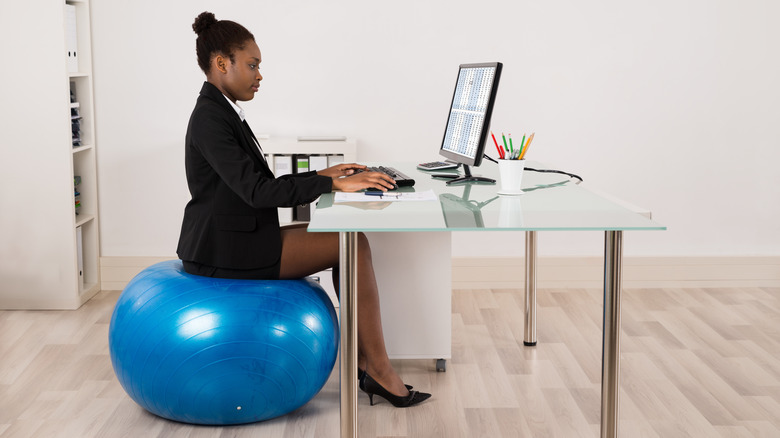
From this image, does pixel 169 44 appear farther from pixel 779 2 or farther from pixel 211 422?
pixel 779 2

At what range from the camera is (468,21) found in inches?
157

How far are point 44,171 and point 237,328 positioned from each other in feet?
5.82

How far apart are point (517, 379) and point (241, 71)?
1386 millimetres

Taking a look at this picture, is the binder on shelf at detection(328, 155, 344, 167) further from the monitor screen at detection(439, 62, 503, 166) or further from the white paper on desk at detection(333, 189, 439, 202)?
the white paper on desk at detection(333, 189, 439, 202)

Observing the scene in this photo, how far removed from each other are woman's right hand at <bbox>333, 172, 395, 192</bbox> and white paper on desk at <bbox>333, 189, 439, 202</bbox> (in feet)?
0.07

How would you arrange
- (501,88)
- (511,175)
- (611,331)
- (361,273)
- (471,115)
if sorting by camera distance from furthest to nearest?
(501,88), (471,115), (361,273), (511,175), (611,331)

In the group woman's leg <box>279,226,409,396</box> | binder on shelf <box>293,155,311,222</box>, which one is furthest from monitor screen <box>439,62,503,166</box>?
binder on shelf <box>293,155,311,222</box>

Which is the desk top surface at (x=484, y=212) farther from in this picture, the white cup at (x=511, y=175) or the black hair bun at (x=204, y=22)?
the black hair bun at (x=204, y=22)

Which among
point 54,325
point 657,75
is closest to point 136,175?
point 54,325

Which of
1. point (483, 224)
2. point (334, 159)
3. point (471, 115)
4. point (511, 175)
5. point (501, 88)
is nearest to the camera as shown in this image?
point (483, 224)

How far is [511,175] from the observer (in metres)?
2.50

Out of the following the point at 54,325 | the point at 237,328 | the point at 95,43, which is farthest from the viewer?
the point at 95,43

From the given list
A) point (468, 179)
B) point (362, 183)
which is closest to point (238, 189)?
point (362, 183)

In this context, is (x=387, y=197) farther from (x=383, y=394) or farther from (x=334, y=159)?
(x=334, y=159)
